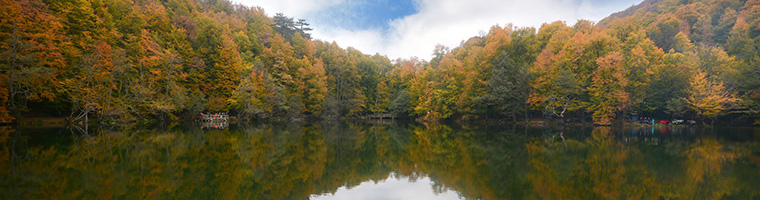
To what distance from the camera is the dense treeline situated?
61.5 feet

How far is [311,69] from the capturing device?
4244 cm

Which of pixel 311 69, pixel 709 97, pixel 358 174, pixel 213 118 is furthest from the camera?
pixel 311 69

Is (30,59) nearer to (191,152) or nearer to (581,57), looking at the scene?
(191,152)

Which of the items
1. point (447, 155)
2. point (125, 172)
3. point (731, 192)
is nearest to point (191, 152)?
point (125, 172)

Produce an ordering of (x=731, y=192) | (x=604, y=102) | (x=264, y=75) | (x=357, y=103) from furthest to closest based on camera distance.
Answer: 1. (x=357, y=103)
2. (x=264, y=75)
3. (x=604, y=102)
4. (x=731, y=192)

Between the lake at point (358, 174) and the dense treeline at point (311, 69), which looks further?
the dense treeline at point (311, 69)

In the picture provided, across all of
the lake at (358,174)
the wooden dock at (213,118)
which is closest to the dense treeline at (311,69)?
the wooden dock at (213,118)

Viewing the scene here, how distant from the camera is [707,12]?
42.6 meters

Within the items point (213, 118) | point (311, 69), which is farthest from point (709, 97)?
point (213, 118)

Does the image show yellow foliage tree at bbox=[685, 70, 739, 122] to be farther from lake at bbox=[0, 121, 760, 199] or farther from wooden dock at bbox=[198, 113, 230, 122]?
wooden dock at bbox=[198, 113, 230, 122]

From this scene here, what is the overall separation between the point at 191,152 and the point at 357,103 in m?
38.0

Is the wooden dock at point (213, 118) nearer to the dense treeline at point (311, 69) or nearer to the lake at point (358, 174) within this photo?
the dense treeline at point (311, 69)

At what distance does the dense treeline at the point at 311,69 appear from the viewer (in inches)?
738

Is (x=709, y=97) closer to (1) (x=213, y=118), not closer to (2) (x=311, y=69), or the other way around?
(2) (x=311, y=69)
